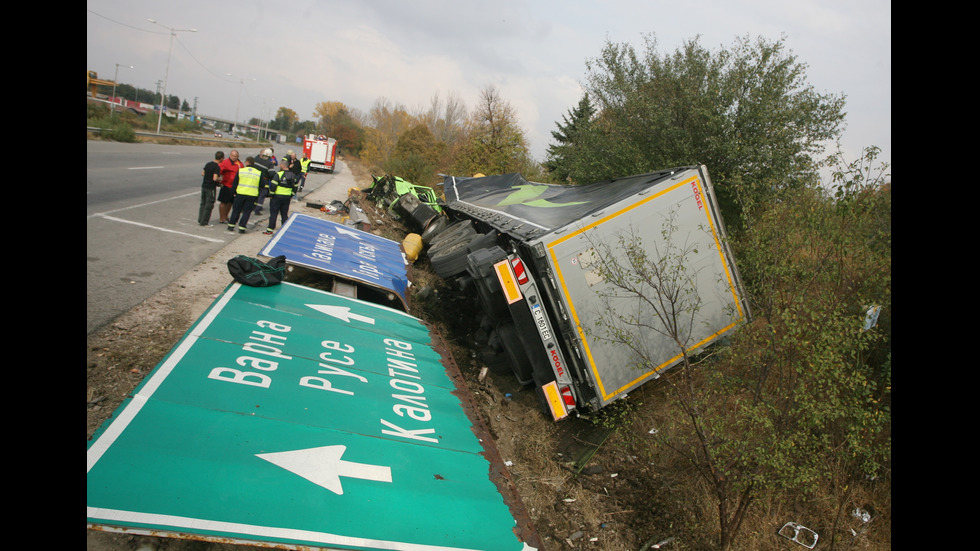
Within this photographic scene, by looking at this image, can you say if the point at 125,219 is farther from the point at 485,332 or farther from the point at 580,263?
the point at 580,263

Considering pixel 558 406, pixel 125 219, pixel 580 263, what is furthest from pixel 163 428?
pixel 125 219

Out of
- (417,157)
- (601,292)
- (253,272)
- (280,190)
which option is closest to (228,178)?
(280,190)

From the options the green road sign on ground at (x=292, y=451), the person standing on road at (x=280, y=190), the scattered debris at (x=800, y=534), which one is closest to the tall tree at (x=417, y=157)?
the person standing on road at (x=280, y=190)

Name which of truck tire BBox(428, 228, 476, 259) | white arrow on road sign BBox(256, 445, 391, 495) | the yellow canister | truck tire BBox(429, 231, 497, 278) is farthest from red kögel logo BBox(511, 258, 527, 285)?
the yellow canister

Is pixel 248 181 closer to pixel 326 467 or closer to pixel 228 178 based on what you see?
pixel 228 178

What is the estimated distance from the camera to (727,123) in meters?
12.0

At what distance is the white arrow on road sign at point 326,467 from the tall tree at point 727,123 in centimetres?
916

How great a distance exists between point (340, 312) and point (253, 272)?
1247 mm

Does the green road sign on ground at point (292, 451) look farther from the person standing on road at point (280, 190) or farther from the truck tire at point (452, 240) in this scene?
the person standing on road at point (280, 190)

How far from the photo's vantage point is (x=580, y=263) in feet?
19.7

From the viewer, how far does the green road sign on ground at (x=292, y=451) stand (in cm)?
317

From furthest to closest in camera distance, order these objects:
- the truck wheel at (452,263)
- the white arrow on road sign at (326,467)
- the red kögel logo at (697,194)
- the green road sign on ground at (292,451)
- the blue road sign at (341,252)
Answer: the truck wheel at (452,263) < the blue road sign at (341,252) < the red kögel logo at (697,194) < the white arrow on road sign at (326,467) < the green road sign on ground at (292,451)
